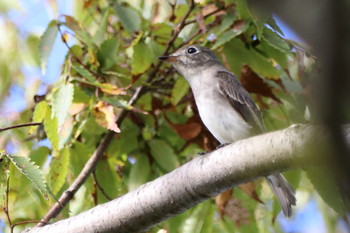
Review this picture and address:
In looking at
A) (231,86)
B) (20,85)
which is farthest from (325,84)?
(20,85)

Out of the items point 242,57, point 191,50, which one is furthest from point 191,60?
point 242,57

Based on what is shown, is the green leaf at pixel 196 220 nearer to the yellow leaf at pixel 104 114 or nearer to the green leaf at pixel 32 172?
the yellow leaf at pixel 104 114

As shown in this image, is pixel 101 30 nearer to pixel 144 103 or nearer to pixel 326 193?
pixel 144 103

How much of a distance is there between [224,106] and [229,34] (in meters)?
0.90

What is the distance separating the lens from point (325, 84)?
36 centimetres

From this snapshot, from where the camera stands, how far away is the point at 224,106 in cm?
410

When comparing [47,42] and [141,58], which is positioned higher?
[47,42]

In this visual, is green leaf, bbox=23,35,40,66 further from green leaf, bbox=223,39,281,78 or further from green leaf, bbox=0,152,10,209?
green leaf, bbox=0,152,10,209

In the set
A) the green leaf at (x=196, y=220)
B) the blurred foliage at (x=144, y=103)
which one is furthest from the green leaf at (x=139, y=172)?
the green leaf at (x=196, y=220)

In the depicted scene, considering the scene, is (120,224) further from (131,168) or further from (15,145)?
(15,145)

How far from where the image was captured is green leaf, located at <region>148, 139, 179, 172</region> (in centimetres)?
366

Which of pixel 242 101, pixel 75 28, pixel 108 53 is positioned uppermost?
pixel 75 28

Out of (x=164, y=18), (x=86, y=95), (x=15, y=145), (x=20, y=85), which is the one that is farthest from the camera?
(x=20, y=85)

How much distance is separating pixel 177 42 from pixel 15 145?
1.51 m
